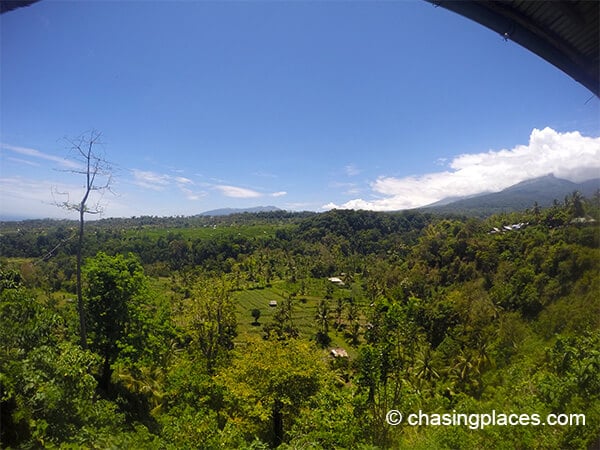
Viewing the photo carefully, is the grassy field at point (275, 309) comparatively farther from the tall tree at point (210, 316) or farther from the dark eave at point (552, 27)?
the dark eave at point (552, 27)

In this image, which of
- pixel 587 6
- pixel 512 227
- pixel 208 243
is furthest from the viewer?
pixel 208 243

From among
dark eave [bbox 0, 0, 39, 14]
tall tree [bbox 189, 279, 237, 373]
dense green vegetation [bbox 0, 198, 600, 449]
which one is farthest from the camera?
tall tree [bbox 189, 279, 237, 373]

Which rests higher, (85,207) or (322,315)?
(85,207)

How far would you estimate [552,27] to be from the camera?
2.83m

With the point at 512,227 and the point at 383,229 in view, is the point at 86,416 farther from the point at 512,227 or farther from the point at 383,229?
the point at 383,229

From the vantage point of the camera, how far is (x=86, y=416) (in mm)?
5227

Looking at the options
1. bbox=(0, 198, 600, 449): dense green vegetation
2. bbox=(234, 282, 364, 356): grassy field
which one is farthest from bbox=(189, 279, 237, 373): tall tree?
bbox=(234, 282, 364, 356): grassy field

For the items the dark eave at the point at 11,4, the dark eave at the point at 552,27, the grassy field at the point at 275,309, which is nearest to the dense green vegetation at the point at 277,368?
the dark eave at the point at 552,27

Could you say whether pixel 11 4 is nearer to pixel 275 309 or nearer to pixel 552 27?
pixel 552 27

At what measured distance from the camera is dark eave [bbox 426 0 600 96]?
268 cm

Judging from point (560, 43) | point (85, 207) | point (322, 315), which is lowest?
point (322, 315)

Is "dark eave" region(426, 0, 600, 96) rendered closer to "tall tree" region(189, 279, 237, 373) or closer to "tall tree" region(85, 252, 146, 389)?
"tall tree" region(85, 252, 146, 389)

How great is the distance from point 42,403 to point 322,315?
48.5 meters

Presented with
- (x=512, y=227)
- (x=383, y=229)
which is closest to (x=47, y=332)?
(x=512, y=227)
